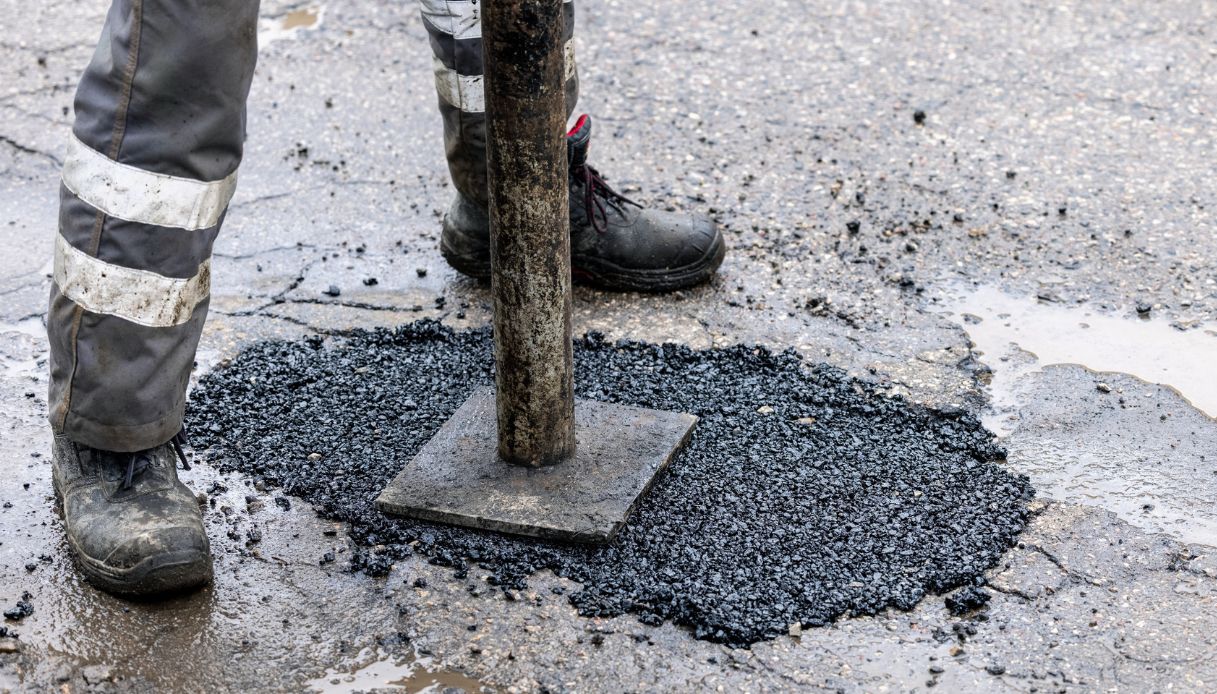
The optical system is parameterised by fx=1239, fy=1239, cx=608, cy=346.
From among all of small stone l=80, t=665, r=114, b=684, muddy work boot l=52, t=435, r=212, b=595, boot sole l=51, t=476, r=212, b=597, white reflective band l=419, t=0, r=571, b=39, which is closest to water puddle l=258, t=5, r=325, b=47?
white reflective band l=419, t=0, r=571, b=39

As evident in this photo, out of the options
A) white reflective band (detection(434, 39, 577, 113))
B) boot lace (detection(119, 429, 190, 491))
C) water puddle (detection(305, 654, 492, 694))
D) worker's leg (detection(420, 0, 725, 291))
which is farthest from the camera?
worker's leg (detection(420, 0, 725, 291))

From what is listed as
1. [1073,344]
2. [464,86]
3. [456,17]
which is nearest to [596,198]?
[464,86]

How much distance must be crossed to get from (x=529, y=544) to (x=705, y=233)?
1192 millimetres

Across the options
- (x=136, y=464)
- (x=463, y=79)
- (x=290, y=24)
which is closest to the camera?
(x=136, y=464)

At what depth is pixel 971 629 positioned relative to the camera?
2.05m

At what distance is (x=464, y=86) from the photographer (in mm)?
2904

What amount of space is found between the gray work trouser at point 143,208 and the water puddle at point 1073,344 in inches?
64.8

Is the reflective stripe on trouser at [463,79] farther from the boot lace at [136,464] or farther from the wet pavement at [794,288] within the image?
the boot lace at [136,464]

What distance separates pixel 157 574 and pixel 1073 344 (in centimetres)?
207

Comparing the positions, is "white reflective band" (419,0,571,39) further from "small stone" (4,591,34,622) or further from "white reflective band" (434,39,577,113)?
"small stone" (4,591,34,622)

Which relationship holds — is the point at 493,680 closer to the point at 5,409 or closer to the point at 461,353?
the point at 461,353

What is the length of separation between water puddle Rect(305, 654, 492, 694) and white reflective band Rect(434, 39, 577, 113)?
54.8 inches

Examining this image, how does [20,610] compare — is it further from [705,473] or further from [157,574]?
[705,473]

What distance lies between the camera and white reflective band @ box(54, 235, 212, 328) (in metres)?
2.05
